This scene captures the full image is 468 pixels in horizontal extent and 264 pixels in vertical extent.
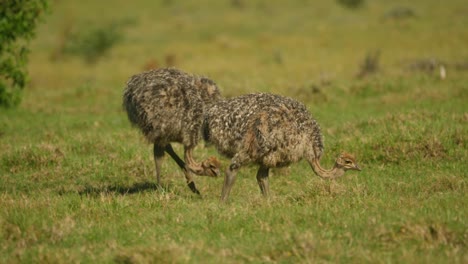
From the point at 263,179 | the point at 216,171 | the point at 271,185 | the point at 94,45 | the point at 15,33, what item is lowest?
the point at 94,45

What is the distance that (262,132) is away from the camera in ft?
27.2

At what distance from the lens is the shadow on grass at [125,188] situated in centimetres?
966

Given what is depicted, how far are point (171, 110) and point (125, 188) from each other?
1.51m

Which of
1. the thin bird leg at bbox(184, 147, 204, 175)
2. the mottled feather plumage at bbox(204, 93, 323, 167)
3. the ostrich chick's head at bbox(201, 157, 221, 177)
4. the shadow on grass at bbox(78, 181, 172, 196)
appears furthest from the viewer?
the shadow on grass at bbox(78, 181, 172, 196)

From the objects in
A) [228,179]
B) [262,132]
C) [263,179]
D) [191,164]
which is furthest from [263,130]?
[191,164]

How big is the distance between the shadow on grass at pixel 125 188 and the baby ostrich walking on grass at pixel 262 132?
1373mm

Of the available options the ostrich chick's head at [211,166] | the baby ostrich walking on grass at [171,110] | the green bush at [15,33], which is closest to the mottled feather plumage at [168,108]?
the baby ostrich walking on grass at [171,110]

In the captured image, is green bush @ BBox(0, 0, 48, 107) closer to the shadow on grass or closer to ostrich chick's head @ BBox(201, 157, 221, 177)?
the shadow on grass

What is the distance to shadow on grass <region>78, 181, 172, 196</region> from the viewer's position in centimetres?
966

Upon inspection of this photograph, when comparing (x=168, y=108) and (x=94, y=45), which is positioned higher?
(x=168, y=108)

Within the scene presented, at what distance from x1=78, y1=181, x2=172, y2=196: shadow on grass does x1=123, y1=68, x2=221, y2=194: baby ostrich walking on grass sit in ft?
2.14

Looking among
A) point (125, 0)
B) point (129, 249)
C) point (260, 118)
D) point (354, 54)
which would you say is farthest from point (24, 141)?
point (125, 0)

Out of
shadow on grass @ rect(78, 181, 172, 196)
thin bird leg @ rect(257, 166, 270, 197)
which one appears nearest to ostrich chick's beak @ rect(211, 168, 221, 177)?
thin bird leg @ rect(257, 166, 270, 197)

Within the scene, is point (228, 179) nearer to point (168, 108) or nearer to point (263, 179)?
point (263, 179)
